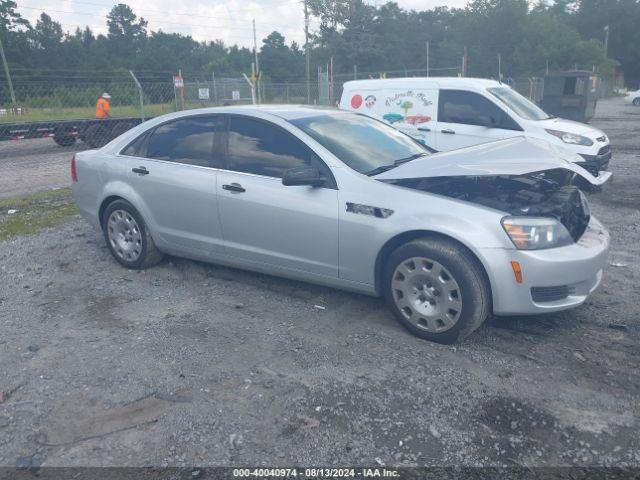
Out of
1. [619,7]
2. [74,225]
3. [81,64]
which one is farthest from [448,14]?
[74,225]

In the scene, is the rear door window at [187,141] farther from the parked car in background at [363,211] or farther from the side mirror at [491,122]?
the side mirror at [491,122]

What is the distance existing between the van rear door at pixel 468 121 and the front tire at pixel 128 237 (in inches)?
239

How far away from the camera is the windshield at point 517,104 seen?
987cm

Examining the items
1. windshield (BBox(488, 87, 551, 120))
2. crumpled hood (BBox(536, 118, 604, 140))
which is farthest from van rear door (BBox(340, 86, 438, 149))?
crumpled hood (BBox(536, 118, 604, 140))

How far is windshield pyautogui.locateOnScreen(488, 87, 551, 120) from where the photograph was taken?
9.87 metres

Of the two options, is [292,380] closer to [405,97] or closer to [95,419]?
[95,419]

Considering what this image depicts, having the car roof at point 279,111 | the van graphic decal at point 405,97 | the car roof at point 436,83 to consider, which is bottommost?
the van graphic decal at point 405,97

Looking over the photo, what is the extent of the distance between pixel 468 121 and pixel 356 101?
2396 mm

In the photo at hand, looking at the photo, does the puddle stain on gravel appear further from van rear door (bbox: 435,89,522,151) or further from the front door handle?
van rear door (bbox: 435,89,522,151)

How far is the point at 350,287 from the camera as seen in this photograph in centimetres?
449

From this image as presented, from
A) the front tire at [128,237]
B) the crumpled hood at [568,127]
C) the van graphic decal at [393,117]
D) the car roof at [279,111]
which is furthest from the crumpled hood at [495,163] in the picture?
the van graphic decal at [393,117]

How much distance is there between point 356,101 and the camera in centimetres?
1133

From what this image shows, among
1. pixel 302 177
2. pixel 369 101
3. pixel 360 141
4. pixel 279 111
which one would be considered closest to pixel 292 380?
pixel 302 177

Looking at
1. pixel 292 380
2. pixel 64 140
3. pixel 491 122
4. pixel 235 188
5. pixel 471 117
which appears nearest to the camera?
pixel 292 380
